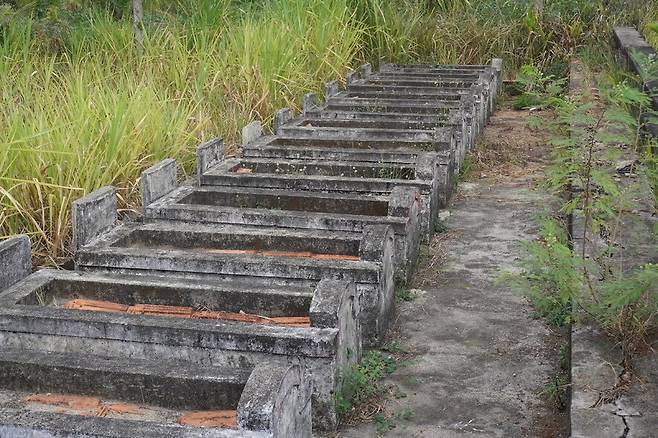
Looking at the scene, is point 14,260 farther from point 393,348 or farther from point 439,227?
point 439,227

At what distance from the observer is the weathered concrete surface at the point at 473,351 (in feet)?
13.5

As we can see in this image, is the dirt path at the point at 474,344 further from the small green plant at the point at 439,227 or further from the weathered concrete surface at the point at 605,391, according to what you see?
the weathered concrete surface at the point at 605,391

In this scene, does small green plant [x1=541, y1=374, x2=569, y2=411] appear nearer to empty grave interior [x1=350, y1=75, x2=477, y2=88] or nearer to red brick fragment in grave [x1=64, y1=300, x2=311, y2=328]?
red brick fragment in grave [x1=64, y1=300, x2=311, y2=328]

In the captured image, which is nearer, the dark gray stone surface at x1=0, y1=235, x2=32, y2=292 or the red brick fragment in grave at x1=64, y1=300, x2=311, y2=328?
the red brick fragment in grave at x1=64, y1=300, x2=311, y2=328

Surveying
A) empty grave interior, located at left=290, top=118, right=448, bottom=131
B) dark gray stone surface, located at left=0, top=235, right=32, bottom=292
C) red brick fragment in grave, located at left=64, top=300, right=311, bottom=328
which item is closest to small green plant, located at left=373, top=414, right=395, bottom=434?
red brick fragment in grave, located at left=64, top=300, right=311, bottom=328

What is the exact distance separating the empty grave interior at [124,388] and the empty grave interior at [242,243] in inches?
65.6

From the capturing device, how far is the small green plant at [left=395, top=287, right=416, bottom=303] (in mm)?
5661

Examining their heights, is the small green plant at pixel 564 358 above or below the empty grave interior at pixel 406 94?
below

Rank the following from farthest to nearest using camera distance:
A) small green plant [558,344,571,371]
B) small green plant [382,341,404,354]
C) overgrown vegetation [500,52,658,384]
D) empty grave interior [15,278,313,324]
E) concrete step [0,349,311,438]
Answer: small green plant [382,341,404,354] < small green plant [558,344,571,371] < empty grave interior [15,278,313,324] < overgrown vegetation [500,52,658,384] < concrete step [0,349,311,438]

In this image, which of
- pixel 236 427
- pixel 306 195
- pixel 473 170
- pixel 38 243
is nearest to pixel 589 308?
pixel 236 427

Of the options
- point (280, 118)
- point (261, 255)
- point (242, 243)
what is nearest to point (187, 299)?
point (261, 255)

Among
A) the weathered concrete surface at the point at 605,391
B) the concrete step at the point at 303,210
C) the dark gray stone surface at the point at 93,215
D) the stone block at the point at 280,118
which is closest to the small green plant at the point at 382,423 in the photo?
the weathered concrete surface at the point at 605,391

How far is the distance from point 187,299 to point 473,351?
5.41 ft

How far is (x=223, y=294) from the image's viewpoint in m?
4.32
